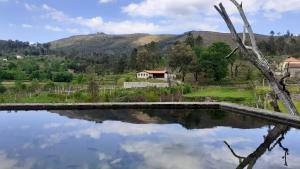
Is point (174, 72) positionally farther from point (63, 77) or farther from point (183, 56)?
point (63, 77)

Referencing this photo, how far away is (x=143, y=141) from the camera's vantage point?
6.27 meters

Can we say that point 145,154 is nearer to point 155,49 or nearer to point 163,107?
point 163,107

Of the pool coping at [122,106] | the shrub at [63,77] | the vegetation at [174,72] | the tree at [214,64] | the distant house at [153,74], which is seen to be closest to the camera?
the pool coping at [122,106]

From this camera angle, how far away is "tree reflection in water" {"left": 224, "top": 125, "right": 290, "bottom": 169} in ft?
16.0

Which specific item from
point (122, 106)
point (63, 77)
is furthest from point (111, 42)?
point (122, 106)

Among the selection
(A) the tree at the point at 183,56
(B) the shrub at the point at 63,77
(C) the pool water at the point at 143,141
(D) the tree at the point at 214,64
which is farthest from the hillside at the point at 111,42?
(C) the pool water at the point at 143,141

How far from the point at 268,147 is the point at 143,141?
1786mm

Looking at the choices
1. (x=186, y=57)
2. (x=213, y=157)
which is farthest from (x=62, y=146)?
(x=186, y=57)

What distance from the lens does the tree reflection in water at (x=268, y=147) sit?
4.87 meters

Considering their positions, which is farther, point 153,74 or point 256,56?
point 153,74

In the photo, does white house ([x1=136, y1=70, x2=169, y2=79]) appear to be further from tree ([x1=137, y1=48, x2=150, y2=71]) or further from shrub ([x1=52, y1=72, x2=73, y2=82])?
shrub ([x1=52, y1=72, x2=73, y2=82])

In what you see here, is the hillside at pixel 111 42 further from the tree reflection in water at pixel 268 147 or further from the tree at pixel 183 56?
the tree reflection in water at pixel 268 147

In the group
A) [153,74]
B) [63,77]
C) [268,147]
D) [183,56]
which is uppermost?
[183,56]

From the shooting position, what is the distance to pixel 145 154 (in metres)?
5.26
